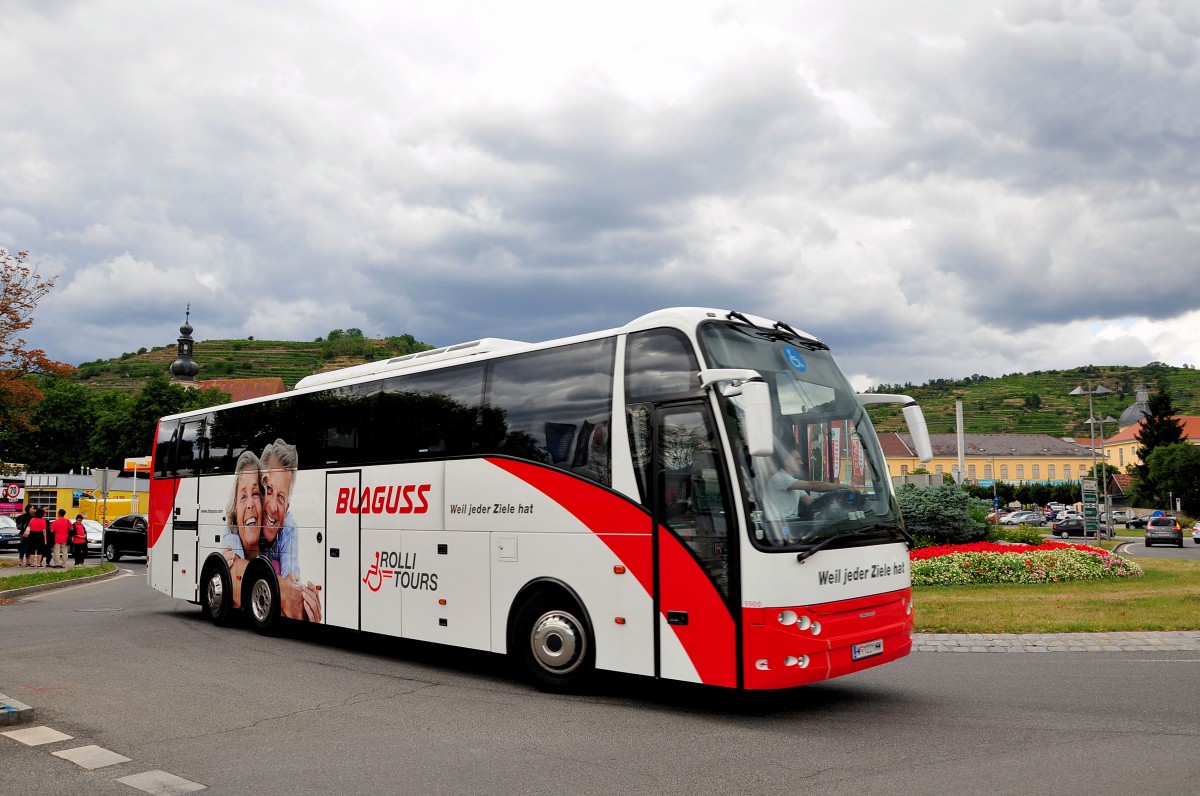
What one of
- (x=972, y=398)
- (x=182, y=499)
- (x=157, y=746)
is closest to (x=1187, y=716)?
(x=157, y=746)

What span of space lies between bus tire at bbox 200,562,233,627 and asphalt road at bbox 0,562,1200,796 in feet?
8.27

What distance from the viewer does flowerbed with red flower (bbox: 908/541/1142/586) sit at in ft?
61.5

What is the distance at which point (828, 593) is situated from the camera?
25.1 ft

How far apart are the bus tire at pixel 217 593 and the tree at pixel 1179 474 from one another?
8568cm

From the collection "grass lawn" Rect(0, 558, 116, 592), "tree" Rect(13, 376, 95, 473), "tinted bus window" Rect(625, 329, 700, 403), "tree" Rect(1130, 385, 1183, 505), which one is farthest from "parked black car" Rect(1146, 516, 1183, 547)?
"tree" Rect(13, 376, 95, 473)

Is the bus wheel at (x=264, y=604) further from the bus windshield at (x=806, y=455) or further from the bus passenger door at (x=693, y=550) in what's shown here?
the bus windshield at (x=806, y=455)

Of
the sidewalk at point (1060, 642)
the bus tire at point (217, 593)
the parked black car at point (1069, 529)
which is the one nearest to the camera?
the sidewalk at point (1060, 642)

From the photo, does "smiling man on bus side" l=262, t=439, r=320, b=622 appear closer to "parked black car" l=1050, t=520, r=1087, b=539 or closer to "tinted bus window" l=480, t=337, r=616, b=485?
"tinted bus window" l=480, t=337, r=616, b=485

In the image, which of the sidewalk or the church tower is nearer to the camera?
the sidewalk

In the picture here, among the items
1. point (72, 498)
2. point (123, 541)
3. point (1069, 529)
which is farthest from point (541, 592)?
point (1069, 529)

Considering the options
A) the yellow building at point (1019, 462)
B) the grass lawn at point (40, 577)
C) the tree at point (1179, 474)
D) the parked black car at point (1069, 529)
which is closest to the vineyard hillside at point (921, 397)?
the yellow building at point (1019, 462)

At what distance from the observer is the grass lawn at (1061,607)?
1335 centimetres

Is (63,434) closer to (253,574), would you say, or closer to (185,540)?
(185,540)

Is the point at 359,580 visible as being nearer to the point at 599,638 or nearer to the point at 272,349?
the point at 599,638
